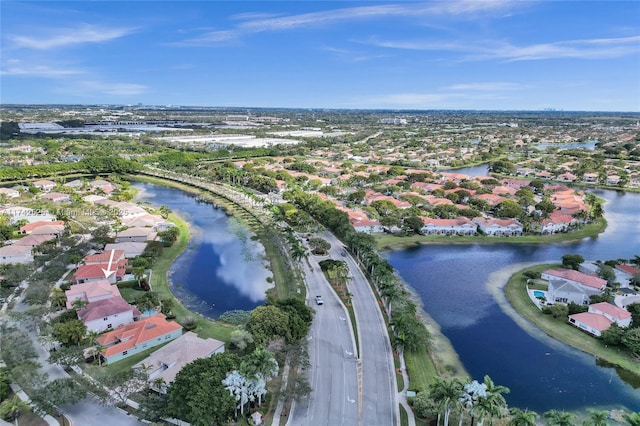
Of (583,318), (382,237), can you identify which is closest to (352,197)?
(382,237)

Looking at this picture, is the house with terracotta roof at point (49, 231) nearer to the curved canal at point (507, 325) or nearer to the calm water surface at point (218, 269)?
the calm water surface at point (218, 269)

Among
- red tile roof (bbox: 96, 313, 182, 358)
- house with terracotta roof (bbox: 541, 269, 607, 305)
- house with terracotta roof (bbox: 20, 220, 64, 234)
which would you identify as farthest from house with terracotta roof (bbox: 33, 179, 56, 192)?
house with terracotta roof (bbox: 541, 269, 607, 305)

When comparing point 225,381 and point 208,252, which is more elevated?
point 225,381

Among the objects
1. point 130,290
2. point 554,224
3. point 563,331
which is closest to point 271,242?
point 130,290

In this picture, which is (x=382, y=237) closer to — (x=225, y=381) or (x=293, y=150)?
(x=225, y=381)

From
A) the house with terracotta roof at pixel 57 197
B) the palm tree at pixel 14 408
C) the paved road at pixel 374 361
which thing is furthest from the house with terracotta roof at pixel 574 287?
the house with terracotta roof at pixel 57 197

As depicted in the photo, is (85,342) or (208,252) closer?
(85,342)

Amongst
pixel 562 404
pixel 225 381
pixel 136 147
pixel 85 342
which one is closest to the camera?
pixel 225 381

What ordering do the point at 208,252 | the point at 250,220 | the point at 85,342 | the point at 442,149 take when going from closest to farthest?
1. the point at 85,342
2. the point at 208,252
3. the point at 250,220
4. the point at 442,149
